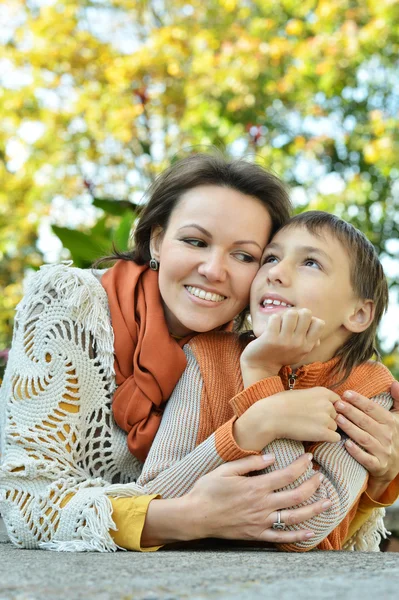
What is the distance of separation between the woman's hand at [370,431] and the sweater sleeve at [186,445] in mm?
380

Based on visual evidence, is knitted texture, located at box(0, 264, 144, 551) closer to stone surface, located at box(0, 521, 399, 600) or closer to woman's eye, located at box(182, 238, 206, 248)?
woman's eye, located at box(182, 238, 206, 248)

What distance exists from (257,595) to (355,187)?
7922 millimetres

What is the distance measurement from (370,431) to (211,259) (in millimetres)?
766

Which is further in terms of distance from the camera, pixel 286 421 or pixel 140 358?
pixel 140 358

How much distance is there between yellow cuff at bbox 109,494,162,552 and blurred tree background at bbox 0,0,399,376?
410 centimetres

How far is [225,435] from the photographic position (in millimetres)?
2205

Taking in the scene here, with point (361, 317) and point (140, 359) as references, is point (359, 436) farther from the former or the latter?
point (140, 359)

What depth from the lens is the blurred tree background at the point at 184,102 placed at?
866cm

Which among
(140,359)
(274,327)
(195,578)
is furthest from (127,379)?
(195,578)

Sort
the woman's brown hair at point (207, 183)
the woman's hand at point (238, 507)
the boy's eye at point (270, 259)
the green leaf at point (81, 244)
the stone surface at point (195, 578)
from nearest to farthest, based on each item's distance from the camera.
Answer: the stone surface at point (195, 578) → the woman's hand at point (238, 507) → the boy's eye at point (270, 259) → the woman's brown hair at point (207, 183) → the green leaf at point (81, 244)

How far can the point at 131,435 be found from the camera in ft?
8.21

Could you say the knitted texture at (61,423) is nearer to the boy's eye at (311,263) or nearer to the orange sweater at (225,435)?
the orange sweater at (225,435)

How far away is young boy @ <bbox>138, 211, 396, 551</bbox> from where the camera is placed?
7.32 feet

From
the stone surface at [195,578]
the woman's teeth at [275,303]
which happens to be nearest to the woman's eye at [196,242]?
the woman's teeth at [275,303]
